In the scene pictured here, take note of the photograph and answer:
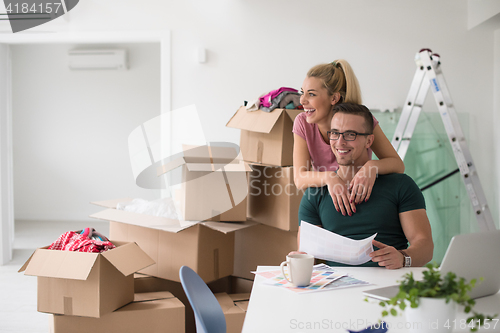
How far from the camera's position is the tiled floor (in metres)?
2.29

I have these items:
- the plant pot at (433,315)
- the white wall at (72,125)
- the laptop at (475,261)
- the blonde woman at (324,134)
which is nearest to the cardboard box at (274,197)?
the blonde woman at (324,134)

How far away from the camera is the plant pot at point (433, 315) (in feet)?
2.24

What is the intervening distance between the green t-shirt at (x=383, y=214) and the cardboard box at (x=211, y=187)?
0.71 meters

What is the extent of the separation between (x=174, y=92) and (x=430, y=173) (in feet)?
6.77

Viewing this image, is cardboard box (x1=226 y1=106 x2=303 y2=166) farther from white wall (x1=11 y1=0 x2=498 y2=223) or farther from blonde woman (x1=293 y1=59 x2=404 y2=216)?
white wall (x1=11 y1=0 x2=498 y2=223)

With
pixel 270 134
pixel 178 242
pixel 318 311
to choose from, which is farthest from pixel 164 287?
pixel 318 311

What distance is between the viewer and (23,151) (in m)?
5.45

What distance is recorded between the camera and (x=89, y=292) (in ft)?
5.71

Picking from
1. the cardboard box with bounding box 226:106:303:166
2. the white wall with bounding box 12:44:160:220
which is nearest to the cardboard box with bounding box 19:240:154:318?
the cardboard box with bounding box 226:106:303:166

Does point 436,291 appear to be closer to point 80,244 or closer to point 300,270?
point 300,270

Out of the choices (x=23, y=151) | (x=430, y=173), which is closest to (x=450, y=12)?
(x=430, y=173)

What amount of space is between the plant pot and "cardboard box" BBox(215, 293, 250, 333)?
133 centimetres

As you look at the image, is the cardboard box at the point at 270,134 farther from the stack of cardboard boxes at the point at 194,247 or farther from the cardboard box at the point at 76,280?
the cardboard box at the point at 76,280

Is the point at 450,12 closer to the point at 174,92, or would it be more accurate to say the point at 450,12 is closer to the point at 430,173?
the point at 430,173
